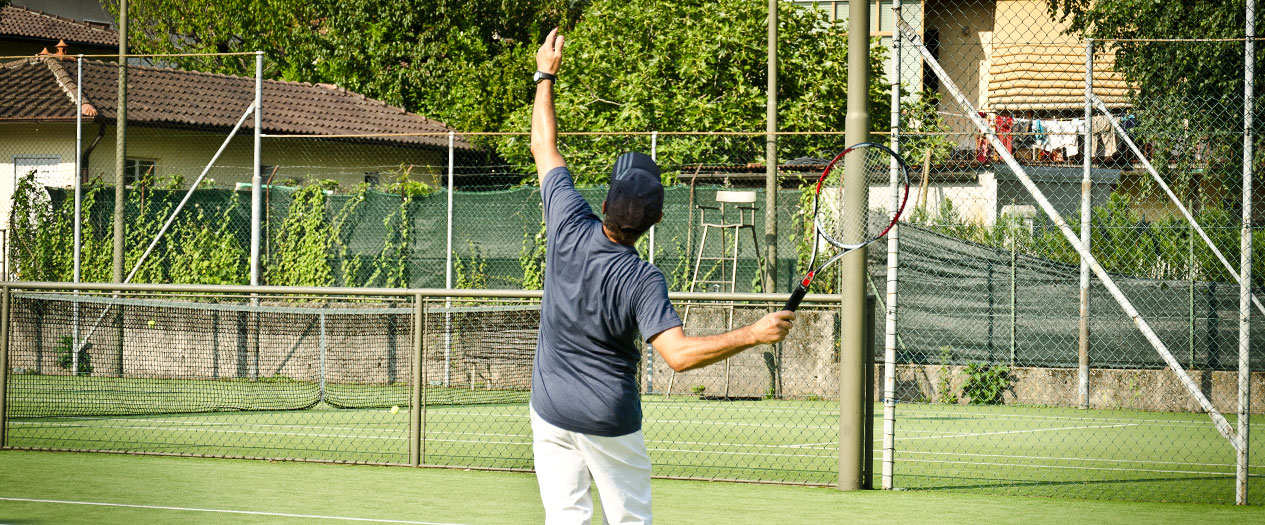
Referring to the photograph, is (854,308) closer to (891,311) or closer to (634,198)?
(891,311)

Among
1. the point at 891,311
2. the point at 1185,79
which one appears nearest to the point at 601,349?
the point at 891,311

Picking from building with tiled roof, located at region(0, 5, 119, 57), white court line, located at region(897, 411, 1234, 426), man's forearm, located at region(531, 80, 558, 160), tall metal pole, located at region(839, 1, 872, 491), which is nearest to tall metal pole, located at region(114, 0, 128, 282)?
white court line, located at region(897, 411, 1234, 426)

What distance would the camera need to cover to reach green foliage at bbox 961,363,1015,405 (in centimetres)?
1380

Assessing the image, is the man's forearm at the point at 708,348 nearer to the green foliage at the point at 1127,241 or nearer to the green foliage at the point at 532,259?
the green foliage at the point at 1127,241

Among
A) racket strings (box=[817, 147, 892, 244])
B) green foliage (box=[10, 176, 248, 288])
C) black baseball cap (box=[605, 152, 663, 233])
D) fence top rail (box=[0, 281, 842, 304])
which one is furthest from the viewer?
green foliage (box=[10, 176, 248, 288])

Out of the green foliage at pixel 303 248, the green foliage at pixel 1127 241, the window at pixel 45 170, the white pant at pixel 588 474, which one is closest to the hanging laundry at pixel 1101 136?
the green foliage at pixel 1127 241

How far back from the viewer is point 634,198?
3.89 meters

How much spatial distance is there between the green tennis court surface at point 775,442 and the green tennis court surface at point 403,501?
0.43 meters

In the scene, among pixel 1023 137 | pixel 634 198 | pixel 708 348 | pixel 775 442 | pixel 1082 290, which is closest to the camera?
pixel 708 348

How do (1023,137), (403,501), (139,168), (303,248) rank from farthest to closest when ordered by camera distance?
1. (139,168)
2. (303,248)
3. (1023,137)
4. (403,501)

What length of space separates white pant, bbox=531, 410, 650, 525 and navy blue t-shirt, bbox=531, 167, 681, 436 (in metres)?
0.05

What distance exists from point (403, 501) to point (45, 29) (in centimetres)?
3311

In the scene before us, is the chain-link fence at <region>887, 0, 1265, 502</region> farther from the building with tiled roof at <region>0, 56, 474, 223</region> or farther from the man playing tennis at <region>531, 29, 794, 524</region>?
the man playing tennis at <region>531, 29, 794, 524</region>

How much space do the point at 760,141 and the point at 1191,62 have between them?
573 cm
